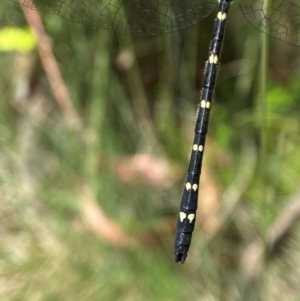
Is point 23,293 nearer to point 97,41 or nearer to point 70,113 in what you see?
point 70,113

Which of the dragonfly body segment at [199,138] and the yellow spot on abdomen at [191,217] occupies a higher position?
the dragonfly body segment at [199,138]

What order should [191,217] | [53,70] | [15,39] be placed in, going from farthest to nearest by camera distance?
[53,70] < [15,39] < [191,217]

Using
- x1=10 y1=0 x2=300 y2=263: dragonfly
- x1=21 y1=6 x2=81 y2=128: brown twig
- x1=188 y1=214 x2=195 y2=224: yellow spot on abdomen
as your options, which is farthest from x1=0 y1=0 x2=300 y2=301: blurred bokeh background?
x1=188 y1=214 x2=195 y2=224: yellow spot on abdomen

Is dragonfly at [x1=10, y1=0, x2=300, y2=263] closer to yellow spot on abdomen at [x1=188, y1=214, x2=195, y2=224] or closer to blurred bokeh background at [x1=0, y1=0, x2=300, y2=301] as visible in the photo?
yellow spot on abdomen at [x1=188, y1=214, x2=195, y2=224]

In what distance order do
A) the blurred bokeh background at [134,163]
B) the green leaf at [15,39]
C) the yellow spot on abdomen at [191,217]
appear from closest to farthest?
the yellow spot on abdomen at [191,217]
the green leaf at [15,39]
the blurred bokeh background at [134,163]

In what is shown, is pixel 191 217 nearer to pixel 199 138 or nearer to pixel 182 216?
pixel 182 216

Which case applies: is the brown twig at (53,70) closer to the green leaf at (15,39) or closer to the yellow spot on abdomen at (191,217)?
the green leaf at (15,39)

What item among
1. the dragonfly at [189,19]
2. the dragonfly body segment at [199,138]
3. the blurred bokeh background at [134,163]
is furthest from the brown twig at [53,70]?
the dragonfly body segment at [199,138]

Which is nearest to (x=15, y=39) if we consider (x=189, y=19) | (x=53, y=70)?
(x=53, y=70)
